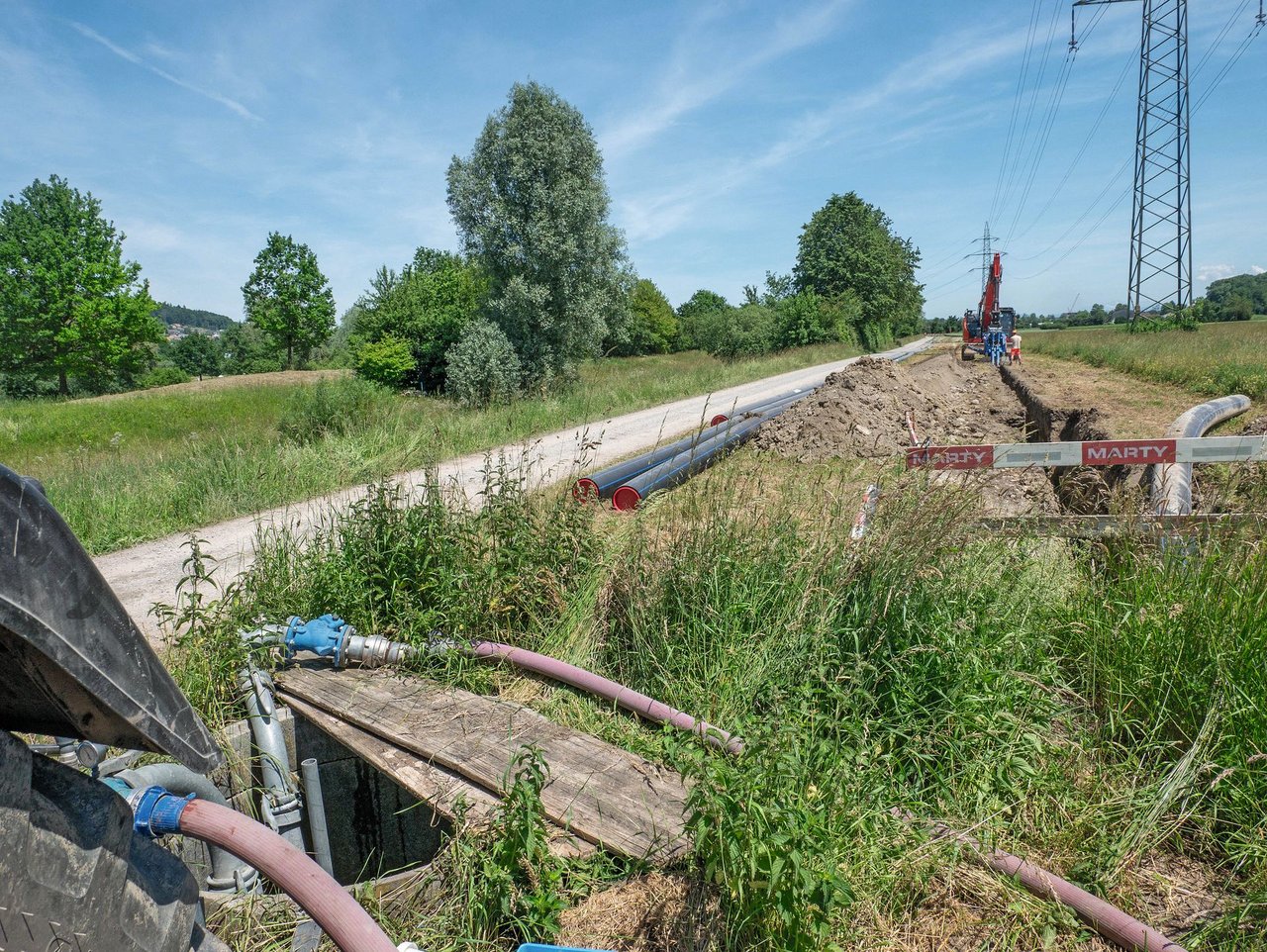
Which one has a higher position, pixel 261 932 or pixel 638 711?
pixel 638 711

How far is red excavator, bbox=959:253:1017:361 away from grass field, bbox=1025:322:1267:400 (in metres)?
2.58

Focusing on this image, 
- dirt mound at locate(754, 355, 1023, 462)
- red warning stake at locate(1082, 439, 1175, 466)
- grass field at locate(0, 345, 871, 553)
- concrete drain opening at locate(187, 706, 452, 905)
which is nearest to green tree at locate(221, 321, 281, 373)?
grass field at locate(0, 345, 871, 553)

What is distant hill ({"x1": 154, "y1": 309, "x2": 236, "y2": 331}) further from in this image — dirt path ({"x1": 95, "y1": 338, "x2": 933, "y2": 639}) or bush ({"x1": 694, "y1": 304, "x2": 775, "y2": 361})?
dirt path ({"x1": 95, "y1": 338, "x2": 933, "y2": 639})

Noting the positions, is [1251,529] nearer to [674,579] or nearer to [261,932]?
[674,579]

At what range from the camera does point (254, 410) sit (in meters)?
23.5

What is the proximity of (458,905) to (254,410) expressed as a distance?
23473 mm

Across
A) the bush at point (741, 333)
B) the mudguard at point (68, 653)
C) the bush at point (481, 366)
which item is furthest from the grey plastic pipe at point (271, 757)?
the bush at point (741, 333)

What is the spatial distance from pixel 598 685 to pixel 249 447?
29.4ft

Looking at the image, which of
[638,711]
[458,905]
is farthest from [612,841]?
[638,711]

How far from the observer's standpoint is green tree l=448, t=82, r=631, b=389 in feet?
75.7

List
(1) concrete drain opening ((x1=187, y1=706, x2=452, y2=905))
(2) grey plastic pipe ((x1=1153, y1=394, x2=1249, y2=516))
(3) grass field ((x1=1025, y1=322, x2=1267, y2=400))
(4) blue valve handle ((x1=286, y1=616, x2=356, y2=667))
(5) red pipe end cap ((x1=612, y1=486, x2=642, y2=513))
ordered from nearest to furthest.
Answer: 1. (1) concrete drain opening ((x1=187, y1=706, x2=452, y2=905))
2. (4) blue valve handle ((x1=286, y1=616, x2=356, y2=667))
3. (2) grey plastic pipe ((x1=1153, y1=394, x2=1249, y2=516))
4. (5) red pipe end cap ((x1=612, y1=486, x2=642, y2=513))
5. (3) grass field ((x1=1025, y1=322, x2=1267, y2=400))

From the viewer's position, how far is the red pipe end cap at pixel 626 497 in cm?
658

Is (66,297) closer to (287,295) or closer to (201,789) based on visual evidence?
(287,295)

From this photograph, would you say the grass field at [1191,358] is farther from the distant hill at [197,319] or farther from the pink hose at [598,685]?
the distant hill at [197,319]
